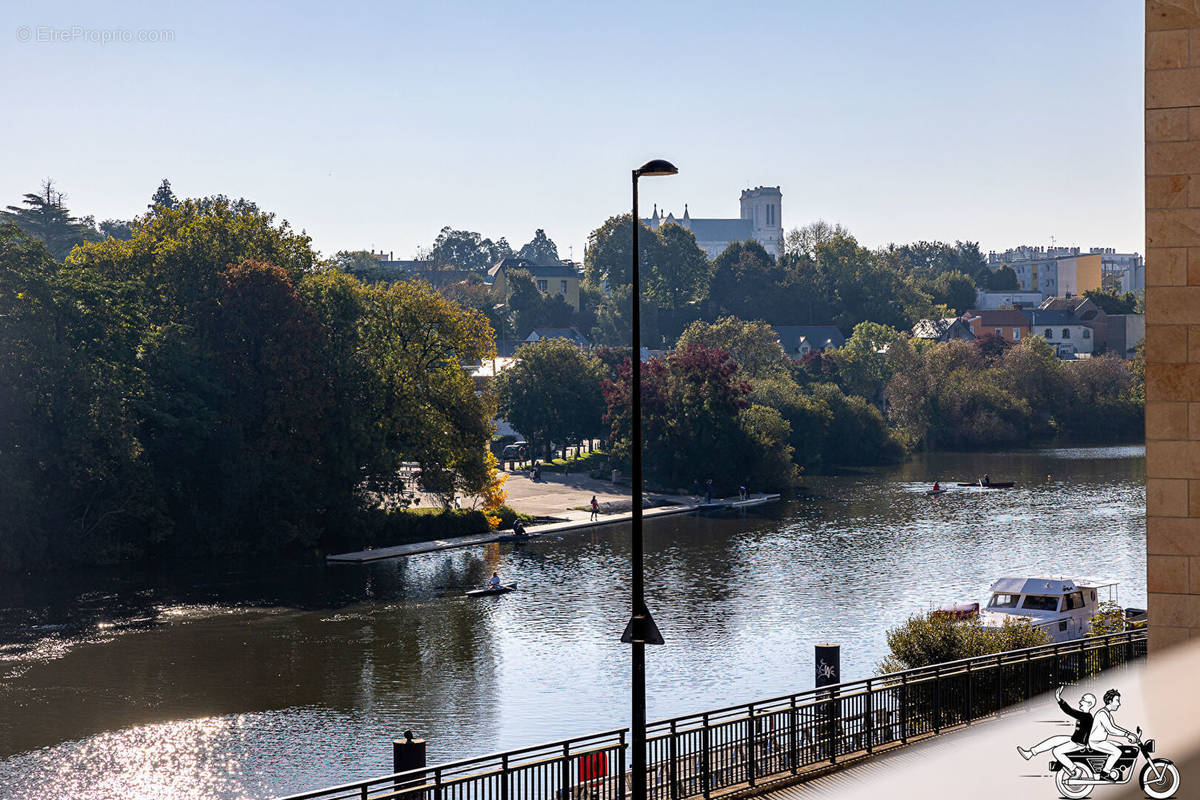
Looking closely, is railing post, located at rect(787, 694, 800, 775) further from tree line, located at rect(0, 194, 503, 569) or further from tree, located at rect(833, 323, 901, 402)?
tree, located at rect(833, 323, 901, 402)

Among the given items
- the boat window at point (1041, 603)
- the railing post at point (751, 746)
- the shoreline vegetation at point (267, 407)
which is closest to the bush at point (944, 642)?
the railing post at point (751, 746)

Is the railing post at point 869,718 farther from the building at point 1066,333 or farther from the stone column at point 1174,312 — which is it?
the building at point 1066,333

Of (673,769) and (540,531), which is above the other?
(673,769)

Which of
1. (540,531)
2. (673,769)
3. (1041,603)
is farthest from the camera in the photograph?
(540,531)

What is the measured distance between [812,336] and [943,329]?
49.7 ft

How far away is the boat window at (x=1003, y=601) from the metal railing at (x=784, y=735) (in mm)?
14081

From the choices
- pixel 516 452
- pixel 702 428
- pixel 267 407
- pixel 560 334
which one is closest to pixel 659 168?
pixel 267 407

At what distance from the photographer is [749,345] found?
112688 mm

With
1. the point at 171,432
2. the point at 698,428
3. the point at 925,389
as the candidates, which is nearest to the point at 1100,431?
the point at 925,389

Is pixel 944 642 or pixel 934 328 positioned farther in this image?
pixel 934 328

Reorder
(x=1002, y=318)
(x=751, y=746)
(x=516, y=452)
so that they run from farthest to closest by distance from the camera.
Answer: (x=1002, y=318) < (x=516, y=452) < (x=751, y=746)

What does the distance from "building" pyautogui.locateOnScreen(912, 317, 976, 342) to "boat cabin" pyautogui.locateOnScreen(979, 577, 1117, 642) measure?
4345 inches

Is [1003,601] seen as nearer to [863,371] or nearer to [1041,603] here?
[1041,603]

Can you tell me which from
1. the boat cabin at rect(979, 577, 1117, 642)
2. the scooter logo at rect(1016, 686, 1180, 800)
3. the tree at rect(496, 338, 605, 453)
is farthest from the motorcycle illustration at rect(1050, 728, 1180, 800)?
the tree at rect(496, 338, 605, 453)
